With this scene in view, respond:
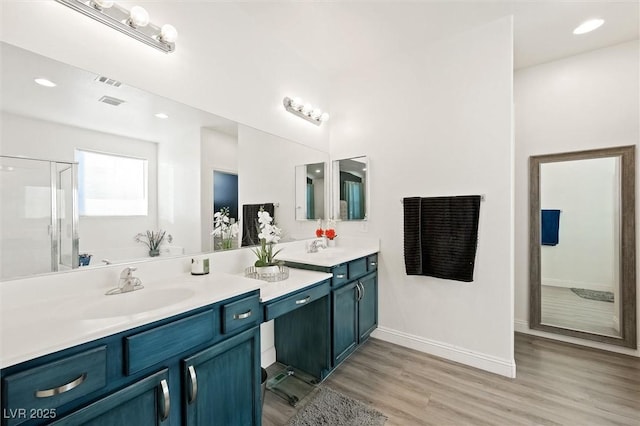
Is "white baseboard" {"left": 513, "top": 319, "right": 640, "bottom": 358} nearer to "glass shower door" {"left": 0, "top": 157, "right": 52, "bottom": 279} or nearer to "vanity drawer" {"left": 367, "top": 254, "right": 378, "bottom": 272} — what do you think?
"vanity drawer" {"left": 367, "top": 254, "right": 378, "bottom": 272}

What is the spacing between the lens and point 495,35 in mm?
2152

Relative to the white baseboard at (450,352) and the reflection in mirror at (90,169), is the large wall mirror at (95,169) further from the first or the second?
the white baseboard at (450,352)

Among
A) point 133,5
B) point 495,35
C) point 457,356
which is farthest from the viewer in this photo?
point 457,356

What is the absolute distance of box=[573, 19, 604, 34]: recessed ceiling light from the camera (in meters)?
2.10

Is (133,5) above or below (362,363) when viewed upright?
above

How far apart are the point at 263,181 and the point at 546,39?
2793 mm

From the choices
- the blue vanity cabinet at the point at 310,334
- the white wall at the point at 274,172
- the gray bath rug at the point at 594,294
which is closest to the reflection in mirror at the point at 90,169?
the white wall at the point at 274,172

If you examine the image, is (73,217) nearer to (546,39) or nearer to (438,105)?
(438,105)

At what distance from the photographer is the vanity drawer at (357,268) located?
225 cm

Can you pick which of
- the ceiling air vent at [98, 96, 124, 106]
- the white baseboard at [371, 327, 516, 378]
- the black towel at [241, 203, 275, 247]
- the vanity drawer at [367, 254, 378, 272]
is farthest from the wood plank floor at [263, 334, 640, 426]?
the ceiling air vent at [98, 96, 124, 106]

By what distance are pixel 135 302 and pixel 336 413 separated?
1.38 metres

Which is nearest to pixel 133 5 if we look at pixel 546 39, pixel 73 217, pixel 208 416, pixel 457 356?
pixel 73 217

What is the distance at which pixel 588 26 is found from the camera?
7.07 ft

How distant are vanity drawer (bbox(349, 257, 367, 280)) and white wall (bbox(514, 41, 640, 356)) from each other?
1746 millimetres
